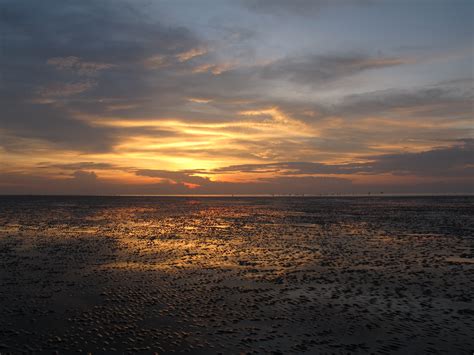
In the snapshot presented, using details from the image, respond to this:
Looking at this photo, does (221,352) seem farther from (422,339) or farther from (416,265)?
(416,265)

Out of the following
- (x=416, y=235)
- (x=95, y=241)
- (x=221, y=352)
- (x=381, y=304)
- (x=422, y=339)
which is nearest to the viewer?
(x=221, y=352)

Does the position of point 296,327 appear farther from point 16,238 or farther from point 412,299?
point 16,238

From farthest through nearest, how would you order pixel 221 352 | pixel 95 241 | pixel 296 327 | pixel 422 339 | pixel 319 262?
pixel 95 241
pixel 319 262
pixel 296 327
pixel 422 339
pixel 221 352

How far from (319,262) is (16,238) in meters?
38.0

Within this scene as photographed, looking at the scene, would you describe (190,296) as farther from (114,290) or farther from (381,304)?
(381,304)

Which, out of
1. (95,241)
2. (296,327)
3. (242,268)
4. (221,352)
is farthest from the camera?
(95,241)

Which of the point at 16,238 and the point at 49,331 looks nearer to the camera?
the point at 49,331

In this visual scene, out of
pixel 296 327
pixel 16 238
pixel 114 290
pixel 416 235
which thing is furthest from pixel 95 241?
pixel 416 235

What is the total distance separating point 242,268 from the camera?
28.4 m

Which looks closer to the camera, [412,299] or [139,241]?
[412,299]

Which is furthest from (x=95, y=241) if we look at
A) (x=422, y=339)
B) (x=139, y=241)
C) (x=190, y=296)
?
(x=422, y=339)

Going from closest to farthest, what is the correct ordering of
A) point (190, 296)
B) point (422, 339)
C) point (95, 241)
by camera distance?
point (422, 339) < point (190, 296) < point (95, 241)

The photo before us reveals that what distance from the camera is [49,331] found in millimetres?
15664

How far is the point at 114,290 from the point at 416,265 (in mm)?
23761
